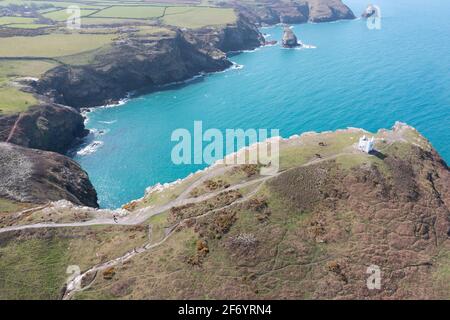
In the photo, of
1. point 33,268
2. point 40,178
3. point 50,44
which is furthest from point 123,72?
point 33,268

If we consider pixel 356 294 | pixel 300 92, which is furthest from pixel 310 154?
pixel 300 92

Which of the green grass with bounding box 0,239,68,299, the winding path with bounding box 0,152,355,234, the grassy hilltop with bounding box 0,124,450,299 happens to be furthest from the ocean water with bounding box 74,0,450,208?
the green grass with bounding box 0,239,68,299

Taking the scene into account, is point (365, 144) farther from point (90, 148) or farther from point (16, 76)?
point (16, 76)

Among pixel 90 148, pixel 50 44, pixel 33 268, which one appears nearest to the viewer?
pixel 33 268

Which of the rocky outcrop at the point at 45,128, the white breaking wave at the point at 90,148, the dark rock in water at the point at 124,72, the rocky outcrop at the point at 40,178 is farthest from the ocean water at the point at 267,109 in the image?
the dark rock in water at the point at 124,72

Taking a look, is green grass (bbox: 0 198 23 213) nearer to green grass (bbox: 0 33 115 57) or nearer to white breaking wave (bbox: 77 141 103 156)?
white breaking wave (bbox: 77 141 103 156)
